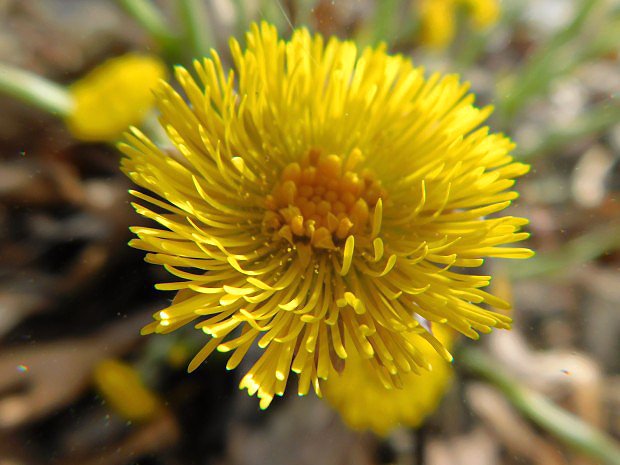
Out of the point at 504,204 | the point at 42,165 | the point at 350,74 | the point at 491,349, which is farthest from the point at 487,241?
the point at 42,165

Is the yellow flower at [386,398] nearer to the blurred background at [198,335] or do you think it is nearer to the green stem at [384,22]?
the blurred background at [198,335]

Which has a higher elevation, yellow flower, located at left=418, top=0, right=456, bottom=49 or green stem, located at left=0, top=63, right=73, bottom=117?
yellow flower, located at left=418, top=0, right=456, bottom=49

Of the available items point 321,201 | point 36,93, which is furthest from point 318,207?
point 36,93

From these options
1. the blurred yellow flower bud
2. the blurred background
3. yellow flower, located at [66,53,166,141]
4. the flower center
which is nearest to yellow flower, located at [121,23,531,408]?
the flower center

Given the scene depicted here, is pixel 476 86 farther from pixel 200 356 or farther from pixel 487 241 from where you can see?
pixel 200 356

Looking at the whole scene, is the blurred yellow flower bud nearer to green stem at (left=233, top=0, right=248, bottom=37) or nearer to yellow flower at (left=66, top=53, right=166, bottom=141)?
green stem at (left=233, top=0, right=248, bottom=37)

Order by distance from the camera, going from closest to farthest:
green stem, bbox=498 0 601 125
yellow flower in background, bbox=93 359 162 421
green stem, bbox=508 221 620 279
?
yellow flower in background, bbox=93 359 162 421
green stem, bbox=508 221 620 279
green stem, bbox=498 0 601 125

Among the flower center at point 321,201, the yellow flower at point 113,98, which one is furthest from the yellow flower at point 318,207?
the yellow flower at point 113,98
